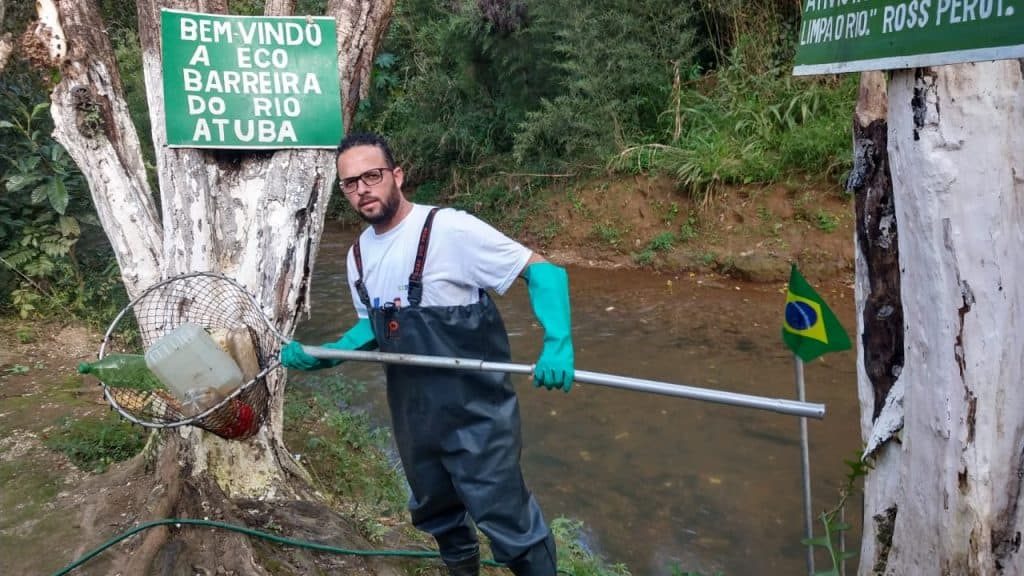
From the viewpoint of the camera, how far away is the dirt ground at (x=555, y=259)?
12.0 ft

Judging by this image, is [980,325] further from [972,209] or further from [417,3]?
[417,3]

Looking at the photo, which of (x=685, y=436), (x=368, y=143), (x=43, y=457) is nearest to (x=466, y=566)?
(x=368, y=143)

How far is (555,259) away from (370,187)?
8.05 meters

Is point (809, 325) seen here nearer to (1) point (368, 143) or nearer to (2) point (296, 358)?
(1) point (368, 143)

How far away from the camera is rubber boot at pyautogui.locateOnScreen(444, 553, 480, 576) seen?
3.07 m

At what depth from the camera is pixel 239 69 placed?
3766mm

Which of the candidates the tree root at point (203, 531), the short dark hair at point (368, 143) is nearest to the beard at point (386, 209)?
the short dark hair at point (368, 143)

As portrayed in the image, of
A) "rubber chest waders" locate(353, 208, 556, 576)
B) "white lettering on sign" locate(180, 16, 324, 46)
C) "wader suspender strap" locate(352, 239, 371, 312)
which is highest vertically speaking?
"white lettering on sign" locate(180, 16, 324, 46)

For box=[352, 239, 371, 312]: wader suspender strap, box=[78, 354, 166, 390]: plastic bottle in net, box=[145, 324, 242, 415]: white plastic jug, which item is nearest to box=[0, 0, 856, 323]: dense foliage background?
box=[78, 354, 166, 390]: plastic bottle in net

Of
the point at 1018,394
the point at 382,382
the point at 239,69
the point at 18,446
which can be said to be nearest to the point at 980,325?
the point at 1018,394

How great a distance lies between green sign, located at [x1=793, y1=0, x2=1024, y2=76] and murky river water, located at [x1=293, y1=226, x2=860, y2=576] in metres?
2.74

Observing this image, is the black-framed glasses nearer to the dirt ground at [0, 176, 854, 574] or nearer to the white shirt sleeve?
the white shirt sleeve

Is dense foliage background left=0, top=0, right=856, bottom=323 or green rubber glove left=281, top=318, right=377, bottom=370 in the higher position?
dense foliage background left=0, top=0, right=856, bottom=323

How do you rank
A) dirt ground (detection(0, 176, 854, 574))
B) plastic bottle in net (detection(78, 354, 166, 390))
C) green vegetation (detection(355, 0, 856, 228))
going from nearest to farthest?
plastic bottle in net (detection(78, 354, 166, 390)) < dirt ground (detection(0, 176, 854, 574)) < green vegetation (detection(355, 0, 856, 228))
